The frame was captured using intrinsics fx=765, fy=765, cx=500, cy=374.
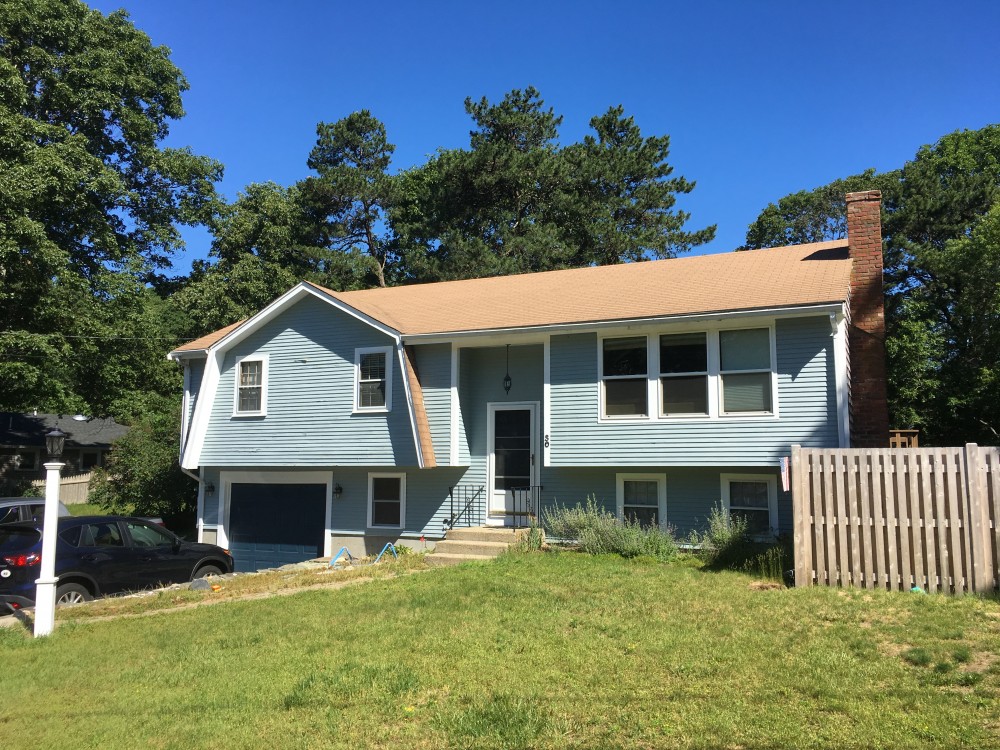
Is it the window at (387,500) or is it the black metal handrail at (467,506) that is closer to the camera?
the black metal handrail at (467,506)

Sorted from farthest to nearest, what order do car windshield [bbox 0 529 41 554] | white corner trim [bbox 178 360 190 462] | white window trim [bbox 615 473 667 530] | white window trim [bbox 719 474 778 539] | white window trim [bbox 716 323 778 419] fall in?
A: white corner trim [bbox 178 360 190 462]
white window trim [bbox 615 473 667 530]
white window trim [bbox 719 474 778 539]
white window trim [bbox 716 323 778 419]
car windshield [bbox 0 529 41 554]

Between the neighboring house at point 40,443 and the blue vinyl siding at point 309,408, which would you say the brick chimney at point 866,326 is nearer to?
the blue vinyl siding at point 309,408

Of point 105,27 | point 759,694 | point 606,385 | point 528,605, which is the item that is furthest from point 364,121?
point 759,694

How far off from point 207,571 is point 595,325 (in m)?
8.36

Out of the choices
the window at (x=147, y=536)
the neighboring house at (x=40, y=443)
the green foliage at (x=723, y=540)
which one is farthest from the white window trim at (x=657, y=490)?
the neighboring house at (x=40, y=443)

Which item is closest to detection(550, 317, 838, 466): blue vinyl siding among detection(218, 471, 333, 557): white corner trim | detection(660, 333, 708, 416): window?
detection(660, 333, 708, 416): window

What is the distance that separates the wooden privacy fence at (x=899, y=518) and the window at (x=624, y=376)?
15.2ft

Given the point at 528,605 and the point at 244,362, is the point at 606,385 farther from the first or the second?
the point at 244,362

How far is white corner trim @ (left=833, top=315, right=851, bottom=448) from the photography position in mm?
12195

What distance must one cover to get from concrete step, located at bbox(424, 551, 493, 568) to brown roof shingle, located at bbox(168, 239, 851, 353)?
4.31 metres

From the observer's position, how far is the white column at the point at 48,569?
932 cm

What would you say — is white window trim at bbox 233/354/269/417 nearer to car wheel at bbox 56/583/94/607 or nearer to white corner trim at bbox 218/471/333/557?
white corner trim at bbox 218/471/333/557

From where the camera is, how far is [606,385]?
14133 mm

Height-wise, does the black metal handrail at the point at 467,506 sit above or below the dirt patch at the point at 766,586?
above
